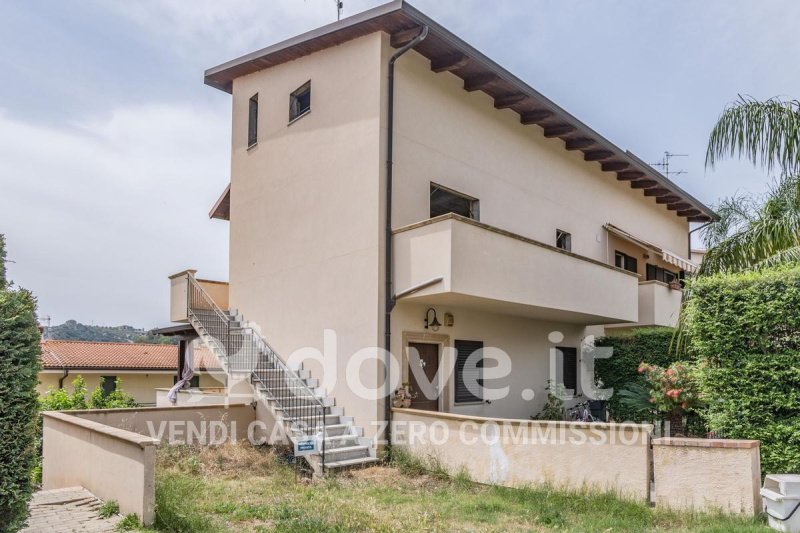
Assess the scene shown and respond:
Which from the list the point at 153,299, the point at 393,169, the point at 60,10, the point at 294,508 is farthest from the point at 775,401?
the point at 153,299

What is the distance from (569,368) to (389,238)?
29.0 feet

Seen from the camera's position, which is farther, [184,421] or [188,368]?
[188,368]

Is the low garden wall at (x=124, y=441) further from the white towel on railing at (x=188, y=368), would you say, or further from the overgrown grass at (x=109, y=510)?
the white towel on railing at (x=188, y=368)

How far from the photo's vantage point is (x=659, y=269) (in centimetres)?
2333

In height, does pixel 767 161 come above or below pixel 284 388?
above

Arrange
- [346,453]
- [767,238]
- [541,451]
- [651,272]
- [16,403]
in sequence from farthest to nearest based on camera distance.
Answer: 1. [651,272]
2. [346,453]
3. [767,238]
4. [541,451]
5. [16,403]

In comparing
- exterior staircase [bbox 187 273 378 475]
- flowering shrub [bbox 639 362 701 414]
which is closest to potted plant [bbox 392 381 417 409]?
exterior staircase [bbox 187 273 378 475]

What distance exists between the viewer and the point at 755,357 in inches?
344

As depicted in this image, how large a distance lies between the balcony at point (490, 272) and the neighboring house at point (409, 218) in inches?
1.7

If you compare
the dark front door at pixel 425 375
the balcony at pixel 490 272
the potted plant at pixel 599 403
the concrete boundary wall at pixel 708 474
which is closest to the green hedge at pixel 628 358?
the potted plant at pixel 599 403

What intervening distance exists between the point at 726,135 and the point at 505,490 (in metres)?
7.66

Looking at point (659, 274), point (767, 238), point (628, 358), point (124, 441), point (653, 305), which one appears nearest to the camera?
point (124, 441)

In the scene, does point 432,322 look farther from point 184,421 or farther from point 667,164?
point 667,164

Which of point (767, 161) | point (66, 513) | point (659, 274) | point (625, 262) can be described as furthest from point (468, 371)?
point (659, 274)
